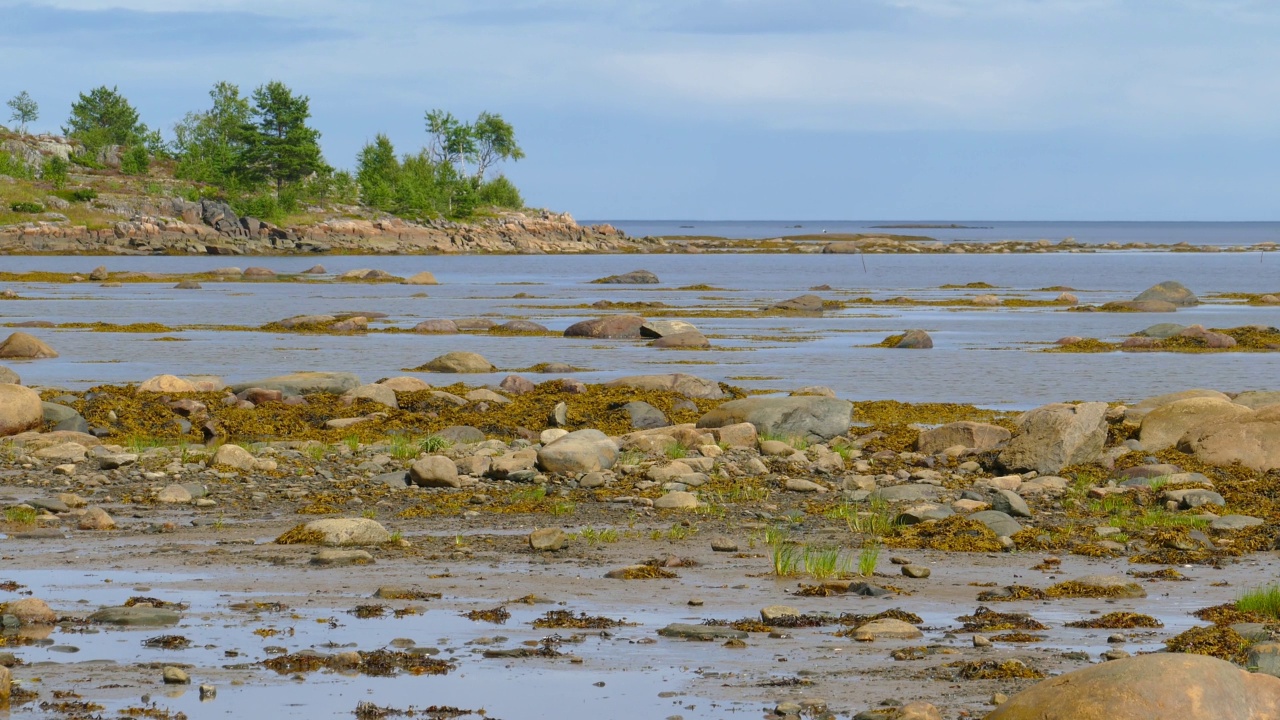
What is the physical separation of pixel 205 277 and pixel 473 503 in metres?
72.5

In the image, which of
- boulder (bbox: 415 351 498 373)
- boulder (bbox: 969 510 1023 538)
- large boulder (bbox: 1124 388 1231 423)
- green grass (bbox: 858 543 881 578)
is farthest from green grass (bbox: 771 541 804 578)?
boulder (bbox: 415 351 498 373)

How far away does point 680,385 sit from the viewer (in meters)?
23.5

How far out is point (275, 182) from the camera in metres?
140

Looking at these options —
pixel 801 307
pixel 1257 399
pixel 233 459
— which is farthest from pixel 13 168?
pixel 1257 399

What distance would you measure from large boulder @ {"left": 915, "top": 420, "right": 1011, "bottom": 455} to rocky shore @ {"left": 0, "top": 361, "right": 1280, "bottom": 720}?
0.04 metres

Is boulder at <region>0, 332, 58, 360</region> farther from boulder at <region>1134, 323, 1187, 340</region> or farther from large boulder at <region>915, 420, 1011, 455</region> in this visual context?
boulder at <region>1134, 323, 1187, 340</region>

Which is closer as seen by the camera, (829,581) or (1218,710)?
(1218,710)

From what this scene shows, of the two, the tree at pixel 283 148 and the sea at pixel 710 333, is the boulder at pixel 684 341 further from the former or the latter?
the tree at pixel 283 148

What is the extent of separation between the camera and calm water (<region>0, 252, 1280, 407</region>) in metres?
28.0

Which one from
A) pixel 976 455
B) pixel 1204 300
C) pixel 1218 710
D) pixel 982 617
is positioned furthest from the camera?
pixel 1204 300

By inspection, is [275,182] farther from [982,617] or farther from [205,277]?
[982,617]

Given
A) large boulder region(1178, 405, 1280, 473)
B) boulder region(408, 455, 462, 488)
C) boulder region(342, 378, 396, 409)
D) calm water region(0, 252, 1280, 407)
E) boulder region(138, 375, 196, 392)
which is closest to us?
boulder region(408, 455, 462, 488)

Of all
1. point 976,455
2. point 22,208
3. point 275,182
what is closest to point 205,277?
point 22,208

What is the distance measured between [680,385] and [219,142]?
142754 mm
